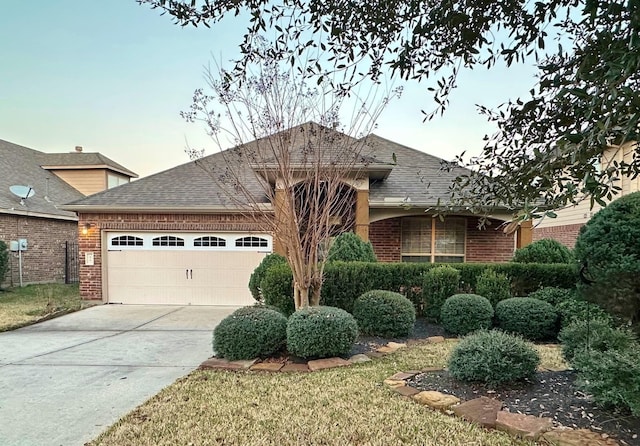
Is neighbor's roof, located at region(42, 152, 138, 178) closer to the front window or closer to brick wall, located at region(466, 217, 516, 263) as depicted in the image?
the front window

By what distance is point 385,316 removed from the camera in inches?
246

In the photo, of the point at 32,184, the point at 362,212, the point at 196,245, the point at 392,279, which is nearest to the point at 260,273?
the point at 392,279

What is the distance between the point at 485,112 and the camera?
2965mm

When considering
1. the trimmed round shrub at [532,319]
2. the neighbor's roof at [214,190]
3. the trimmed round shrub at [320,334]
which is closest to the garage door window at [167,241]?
the neighbor's roof at [214,190]

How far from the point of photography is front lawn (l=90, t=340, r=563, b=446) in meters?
2.99

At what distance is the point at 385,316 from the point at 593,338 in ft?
10.0

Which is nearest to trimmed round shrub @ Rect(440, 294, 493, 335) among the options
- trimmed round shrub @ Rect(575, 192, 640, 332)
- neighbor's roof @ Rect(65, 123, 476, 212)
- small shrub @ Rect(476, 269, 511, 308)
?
small shrub @ Rect(476, 269, 511, 308)

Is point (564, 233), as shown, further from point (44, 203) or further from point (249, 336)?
point (44, 203)

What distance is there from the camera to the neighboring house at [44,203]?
12755mm

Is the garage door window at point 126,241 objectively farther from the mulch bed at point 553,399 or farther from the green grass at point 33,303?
the mulch bed at point 553,399

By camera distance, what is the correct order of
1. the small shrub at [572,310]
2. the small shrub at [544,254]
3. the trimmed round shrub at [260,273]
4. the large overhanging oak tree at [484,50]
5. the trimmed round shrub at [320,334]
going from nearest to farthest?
the large overhanging oak tree at [484,50] < the trimmed round shrub at [320,334] < the small shrub at [572,310] < the small shrub at [544,254] < the trimmed round shrub at [260,273]

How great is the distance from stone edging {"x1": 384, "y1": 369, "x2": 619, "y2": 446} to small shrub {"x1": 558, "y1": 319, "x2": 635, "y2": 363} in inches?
37.8

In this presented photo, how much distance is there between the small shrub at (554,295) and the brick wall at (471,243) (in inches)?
151

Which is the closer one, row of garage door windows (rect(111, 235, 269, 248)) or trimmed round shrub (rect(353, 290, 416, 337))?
trimmed round shrub (rect(353, 290, 416, 337))
